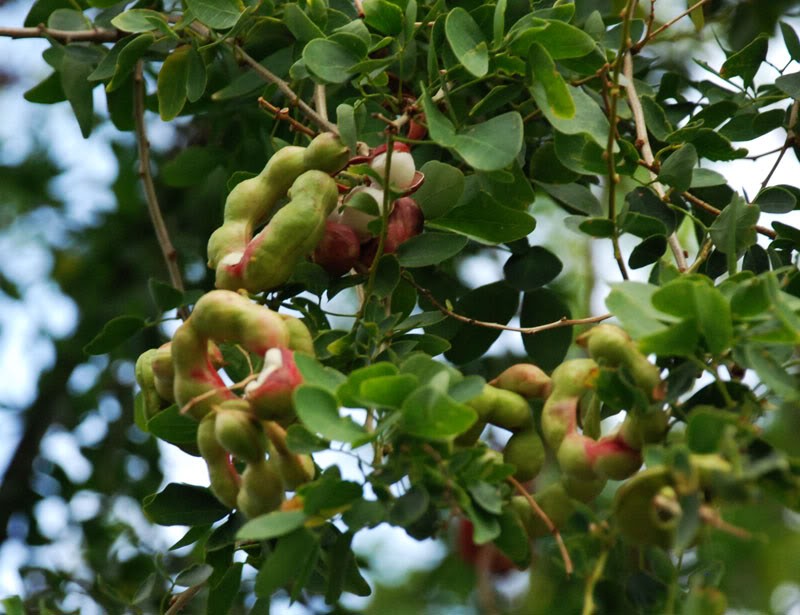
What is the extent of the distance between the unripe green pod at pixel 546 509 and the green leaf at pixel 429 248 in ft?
0.76

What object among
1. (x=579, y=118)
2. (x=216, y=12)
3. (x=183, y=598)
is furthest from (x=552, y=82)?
(x=183, y=598)

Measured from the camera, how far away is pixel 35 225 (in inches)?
105

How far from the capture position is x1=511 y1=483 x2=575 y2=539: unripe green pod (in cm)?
95

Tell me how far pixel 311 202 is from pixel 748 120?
53cm

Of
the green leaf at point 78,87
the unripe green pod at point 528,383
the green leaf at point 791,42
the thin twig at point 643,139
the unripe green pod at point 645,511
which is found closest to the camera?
the unripe green pod at point 645,511

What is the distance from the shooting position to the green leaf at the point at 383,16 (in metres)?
1.10

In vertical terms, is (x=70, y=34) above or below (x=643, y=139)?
below

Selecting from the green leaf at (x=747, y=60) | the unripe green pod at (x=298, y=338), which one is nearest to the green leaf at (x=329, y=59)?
the unripe green pod at (x=298, y=338)

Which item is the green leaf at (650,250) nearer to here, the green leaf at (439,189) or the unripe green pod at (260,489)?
the green leaf at (439,189)

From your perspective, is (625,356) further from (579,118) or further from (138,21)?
(138,21)

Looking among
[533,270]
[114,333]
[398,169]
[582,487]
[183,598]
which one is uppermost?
[398,169]

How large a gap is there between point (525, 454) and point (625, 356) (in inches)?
5.5

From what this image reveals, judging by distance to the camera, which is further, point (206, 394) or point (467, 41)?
point (467, 41)

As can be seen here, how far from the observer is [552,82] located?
3.32 feet
